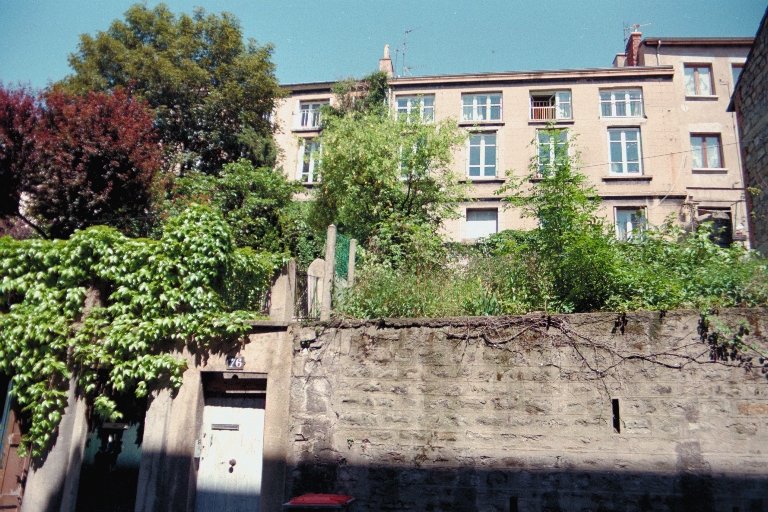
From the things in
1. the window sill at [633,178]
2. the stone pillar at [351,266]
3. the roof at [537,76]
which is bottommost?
the stone pillar at [351,266]

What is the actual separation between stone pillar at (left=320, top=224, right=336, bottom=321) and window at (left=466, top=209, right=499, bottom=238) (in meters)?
14.3

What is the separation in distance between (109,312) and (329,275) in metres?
3.62

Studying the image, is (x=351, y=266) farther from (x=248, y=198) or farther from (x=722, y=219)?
(x=722, y=219)

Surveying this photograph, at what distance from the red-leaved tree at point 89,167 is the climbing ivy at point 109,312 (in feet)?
13.9

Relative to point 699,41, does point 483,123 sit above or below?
below

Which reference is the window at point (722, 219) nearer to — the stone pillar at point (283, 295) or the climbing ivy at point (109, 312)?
the stone pillar at point (283, 295)

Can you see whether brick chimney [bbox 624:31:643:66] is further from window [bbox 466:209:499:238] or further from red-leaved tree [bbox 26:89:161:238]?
red-leaved tree [bbox 26:89:161:238]

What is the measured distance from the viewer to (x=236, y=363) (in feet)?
29.5

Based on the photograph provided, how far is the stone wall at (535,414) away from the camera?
23.9 ft

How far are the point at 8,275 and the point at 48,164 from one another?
196 inches

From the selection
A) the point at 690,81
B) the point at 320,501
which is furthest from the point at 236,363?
the point at 690,81

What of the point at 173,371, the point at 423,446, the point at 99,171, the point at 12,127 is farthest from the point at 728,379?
the point at 12,127

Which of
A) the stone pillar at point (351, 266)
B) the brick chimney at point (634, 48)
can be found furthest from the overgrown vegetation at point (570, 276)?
the brick chimney at point (634, 48)

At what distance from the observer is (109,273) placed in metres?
9.38
